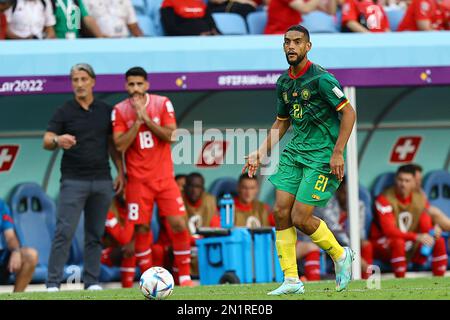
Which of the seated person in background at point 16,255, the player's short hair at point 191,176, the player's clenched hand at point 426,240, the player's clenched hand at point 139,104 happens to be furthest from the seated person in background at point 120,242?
the player's clenched hand at point 426,240

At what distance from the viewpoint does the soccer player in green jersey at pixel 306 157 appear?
7996 millimetres

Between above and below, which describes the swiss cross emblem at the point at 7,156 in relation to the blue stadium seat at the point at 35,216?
above

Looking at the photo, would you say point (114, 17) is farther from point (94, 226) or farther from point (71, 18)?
point (94, 226)

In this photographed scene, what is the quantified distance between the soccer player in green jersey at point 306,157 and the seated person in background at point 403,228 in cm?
442

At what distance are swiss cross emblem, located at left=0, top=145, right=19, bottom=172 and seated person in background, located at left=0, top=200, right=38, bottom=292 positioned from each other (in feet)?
2.97

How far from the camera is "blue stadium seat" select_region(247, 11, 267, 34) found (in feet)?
41.8

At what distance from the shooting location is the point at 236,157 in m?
12.8

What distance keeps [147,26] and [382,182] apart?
115 inches

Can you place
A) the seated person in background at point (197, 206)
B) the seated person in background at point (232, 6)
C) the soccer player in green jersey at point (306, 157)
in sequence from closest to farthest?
the soccer player in green jersey at point (306, 157) → the seated person in background at point (197, 206) → the seated person in background at point (232, 6)

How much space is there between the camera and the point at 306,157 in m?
8.11

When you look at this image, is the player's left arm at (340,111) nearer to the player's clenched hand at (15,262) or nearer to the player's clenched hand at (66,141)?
the player's clenched hand at (66,141)

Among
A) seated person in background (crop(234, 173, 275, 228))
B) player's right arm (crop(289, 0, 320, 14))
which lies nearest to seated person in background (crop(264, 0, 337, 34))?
player's right arm (crop(289, 0, 320, 14))
